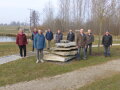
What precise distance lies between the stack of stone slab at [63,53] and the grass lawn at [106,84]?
3.64 metres

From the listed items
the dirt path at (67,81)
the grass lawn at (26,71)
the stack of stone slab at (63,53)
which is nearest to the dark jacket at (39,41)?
the stack of stone slab at (63,53)

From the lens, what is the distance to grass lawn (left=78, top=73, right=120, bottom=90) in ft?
19.7

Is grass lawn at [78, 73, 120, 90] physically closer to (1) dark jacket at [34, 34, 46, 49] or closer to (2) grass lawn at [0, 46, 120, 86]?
(2) grass lawn at [0, 46, 120, 86]

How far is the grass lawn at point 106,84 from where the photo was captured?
19.7ft

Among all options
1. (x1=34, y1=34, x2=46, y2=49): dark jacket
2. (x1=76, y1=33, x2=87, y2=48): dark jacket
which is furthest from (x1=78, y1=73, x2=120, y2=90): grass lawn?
(x1=34, y1=34, x2=46, y2=49): dark jacket

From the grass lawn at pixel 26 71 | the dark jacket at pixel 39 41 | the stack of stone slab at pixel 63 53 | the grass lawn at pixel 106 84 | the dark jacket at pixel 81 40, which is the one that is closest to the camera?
the grass lawn at pixel 106 84

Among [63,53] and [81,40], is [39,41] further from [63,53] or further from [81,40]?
[81,40]

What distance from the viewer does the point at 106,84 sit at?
21.2 ft

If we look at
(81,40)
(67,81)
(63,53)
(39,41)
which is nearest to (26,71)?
(67,81)

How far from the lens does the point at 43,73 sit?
7.90 m

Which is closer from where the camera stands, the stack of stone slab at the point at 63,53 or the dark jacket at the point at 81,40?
the stack of stone slab at the point at 63,53

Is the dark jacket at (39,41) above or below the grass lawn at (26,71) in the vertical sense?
above

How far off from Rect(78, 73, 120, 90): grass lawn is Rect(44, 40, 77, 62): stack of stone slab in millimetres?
3644

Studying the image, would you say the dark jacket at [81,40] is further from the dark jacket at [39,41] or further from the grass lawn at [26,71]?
the dark jacket at [39,41]
